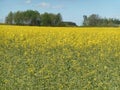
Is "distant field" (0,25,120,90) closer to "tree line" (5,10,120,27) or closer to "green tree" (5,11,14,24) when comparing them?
"tree line" (5,10,120,27)

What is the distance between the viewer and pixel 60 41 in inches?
375

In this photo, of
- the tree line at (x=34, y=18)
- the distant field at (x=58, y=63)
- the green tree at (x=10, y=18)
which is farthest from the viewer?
the green tree at (x=10, y=18)

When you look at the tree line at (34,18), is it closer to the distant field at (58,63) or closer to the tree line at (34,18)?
the tree line at (34,18)

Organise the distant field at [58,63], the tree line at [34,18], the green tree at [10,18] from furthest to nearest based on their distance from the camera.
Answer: the green tree at [10,18] < the tree line at [34,18] < the distant field at [58,63]

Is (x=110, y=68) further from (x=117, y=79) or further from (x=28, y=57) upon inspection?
(x=28, y=57)

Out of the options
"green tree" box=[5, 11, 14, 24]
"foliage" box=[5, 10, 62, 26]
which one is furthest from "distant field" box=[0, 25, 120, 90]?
"green tree" box=[5, 11, 14, 24]

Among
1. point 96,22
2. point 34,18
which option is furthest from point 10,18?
point 96,22

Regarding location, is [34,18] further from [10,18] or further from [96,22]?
[96,22]

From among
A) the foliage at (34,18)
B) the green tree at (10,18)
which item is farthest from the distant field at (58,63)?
the green tree at (10,18)

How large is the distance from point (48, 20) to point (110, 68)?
17050 millimetres

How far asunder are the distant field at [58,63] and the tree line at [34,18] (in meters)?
13.1

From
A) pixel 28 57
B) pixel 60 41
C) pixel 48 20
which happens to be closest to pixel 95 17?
pixel 48 20

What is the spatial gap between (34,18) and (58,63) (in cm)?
1674

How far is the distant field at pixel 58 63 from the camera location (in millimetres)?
6074
